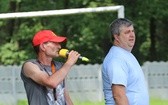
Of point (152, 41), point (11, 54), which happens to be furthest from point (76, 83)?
point (152, 41)

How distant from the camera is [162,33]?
100 ft

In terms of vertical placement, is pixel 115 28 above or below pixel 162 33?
above

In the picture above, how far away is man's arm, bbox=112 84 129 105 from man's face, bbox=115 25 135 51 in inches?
14.0

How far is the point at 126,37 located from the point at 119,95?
477mm

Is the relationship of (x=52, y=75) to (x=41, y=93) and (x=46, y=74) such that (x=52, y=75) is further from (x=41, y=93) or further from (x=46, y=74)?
(x=41, y=93)

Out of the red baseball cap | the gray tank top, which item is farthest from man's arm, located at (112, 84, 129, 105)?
the red baseball cap

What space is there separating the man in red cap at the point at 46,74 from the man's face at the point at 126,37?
1.17 ft

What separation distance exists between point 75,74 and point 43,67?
14.4 metres

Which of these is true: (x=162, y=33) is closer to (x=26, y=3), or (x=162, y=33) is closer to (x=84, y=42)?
(x=84, y=42)

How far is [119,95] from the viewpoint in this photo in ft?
14.5

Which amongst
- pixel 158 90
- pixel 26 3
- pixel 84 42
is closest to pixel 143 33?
pixel 84 42

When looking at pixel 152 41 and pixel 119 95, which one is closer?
pixel 119 95

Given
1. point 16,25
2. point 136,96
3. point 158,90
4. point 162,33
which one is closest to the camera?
point 136,96

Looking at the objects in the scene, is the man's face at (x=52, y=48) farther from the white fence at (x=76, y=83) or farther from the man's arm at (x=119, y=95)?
the white fence at (x=76, y=83)
